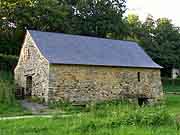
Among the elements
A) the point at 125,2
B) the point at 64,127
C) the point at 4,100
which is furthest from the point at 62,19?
the point at 64,127

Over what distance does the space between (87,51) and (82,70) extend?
2.90 meters

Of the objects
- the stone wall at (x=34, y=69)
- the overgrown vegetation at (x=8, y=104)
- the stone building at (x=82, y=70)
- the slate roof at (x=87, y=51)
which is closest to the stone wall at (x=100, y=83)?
the stone building at (x=82, y=70)

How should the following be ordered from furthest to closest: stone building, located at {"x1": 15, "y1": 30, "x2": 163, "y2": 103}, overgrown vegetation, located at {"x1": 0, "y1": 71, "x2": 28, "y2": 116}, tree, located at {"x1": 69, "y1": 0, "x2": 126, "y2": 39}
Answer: tree, located at {"x1": 69, "y1": 0, "x2": 126, "y2": 39}, stone building, located at {"x1": 15, "y1": 30, "x2": 163, "y2": 103}, overgrown vegetation, located at {"x1": 0, "y1": 71, "x2": 28, "y2": 116}

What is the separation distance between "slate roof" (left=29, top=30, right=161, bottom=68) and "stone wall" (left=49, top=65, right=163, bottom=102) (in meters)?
0.56

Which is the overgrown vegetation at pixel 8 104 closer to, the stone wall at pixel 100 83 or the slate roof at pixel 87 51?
the stone wall at pixel 100 83

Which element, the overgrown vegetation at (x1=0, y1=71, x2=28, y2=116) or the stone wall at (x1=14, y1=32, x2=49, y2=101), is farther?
the stone wall at (x1=14, y1=32, x2=49, y2=101)

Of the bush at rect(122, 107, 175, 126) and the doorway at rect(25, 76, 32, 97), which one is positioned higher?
the doorway at rect(25, 76, 32, 97)

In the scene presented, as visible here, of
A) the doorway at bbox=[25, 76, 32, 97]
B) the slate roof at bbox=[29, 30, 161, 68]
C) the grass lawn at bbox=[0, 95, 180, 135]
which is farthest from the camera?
the doorway at bbox=[25, 76, 32, 97]

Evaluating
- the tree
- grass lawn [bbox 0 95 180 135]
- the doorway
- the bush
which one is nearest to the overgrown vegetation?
the doorway

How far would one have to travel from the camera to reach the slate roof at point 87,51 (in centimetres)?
3397

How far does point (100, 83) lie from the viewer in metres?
35.2

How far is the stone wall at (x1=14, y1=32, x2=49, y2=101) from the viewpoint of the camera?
32.8m

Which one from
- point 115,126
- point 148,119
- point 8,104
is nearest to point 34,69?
point 8,104

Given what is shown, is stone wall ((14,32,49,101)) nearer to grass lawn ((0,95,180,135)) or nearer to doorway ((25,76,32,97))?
doorway ((25,76,32,97))
